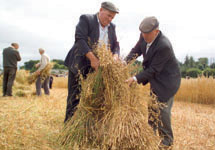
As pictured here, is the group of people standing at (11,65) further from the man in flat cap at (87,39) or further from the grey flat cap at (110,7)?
the grey flat cap at (110,7)

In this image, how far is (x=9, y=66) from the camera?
765cm

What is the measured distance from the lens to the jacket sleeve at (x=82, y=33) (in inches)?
111

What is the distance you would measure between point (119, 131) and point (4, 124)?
2.12 meters

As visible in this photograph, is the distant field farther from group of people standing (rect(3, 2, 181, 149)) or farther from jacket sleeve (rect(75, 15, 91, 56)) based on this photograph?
jacket sleeve (rect(75, 15, 91, 56))

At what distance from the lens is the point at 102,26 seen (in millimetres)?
3084

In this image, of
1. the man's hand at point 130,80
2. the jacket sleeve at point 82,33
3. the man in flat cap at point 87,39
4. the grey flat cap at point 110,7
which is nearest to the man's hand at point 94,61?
the man in flat cap at point 87,39

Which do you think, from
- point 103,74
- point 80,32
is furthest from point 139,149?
point 80,32

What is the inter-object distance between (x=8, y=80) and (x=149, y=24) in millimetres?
6541

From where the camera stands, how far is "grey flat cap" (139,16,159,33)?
2.61 m

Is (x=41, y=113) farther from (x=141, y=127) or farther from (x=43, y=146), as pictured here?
(x=141, y=127)

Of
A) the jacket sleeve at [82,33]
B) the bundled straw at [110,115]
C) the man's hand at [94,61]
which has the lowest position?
the bundled straw at [110,115]

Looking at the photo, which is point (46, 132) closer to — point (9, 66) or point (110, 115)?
point (110, 115)

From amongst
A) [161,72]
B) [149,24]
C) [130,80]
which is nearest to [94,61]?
[130,80]

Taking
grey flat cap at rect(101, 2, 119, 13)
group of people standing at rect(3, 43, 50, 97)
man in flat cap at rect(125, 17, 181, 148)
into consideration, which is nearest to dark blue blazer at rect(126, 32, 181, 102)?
man in flat cap at rect(125, 17, 181, 148)
